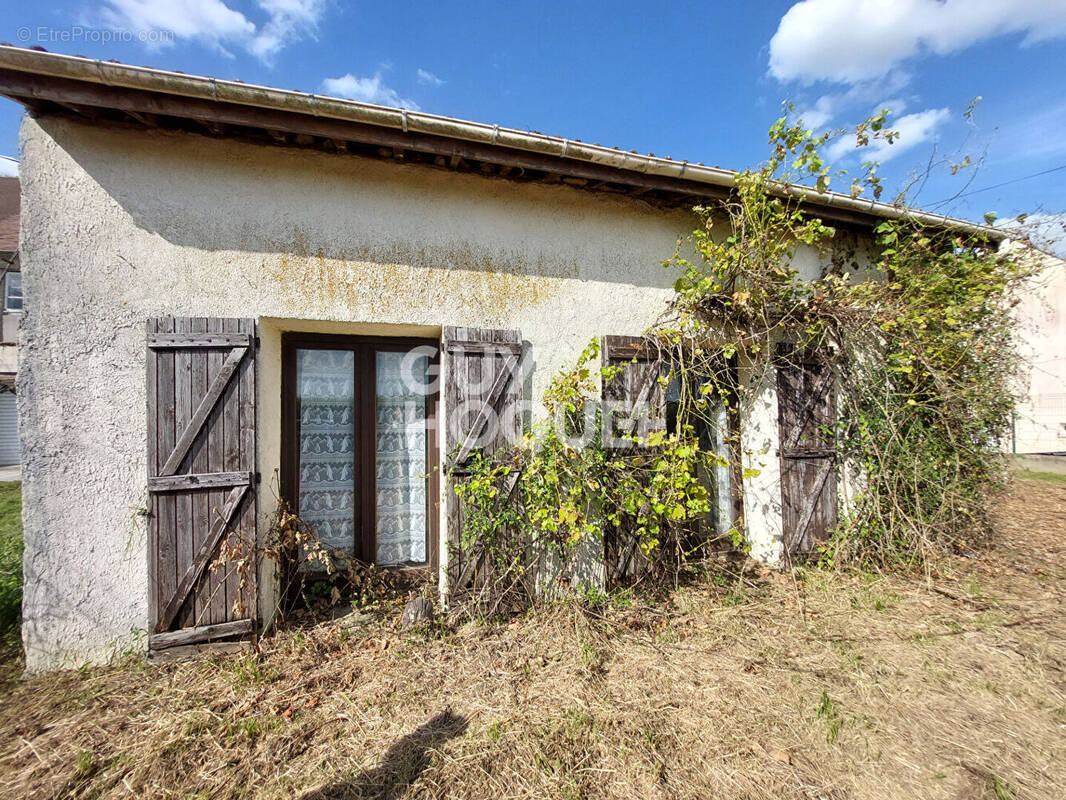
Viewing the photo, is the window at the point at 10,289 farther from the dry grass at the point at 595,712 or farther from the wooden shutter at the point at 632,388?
the wooden shutter at the point at 632,388

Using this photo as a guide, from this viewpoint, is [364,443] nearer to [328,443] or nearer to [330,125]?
[328,443]

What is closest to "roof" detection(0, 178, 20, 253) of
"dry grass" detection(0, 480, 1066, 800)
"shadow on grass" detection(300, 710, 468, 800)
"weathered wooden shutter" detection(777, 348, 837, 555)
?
"dry grass" detection(0, 480, 1066, 800)

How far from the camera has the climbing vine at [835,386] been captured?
3.46m

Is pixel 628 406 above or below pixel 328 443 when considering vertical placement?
above

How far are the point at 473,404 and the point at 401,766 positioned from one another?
7.27 ft

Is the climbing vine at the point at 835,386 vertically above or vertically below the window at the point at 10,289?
below

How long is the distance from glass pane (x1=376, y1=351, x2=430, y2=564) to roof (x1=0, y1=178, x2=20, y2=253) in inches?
539

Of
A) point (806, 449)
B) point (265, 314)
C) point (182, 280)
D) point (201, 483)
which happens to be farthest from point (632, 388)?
point (182, 280)

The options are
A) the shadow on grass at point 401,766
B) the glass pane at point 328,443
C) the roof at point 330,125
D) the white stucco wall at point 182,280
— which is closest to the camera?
the shadow on grass at point 401,766

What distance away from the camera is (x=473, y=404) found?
11.3 ft

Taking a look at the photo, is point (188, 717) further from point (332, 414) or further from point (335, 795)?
point (332, 414)

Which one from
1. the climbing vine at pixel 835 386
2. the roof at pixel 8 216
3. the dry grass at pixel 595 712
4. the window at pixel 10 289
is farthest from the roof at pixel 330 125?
the window at pixel 10 289

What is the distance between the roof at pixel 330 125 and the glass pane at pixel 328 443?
5.41 feet

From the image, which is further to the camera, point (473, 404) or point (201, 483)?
point (473, 404)
